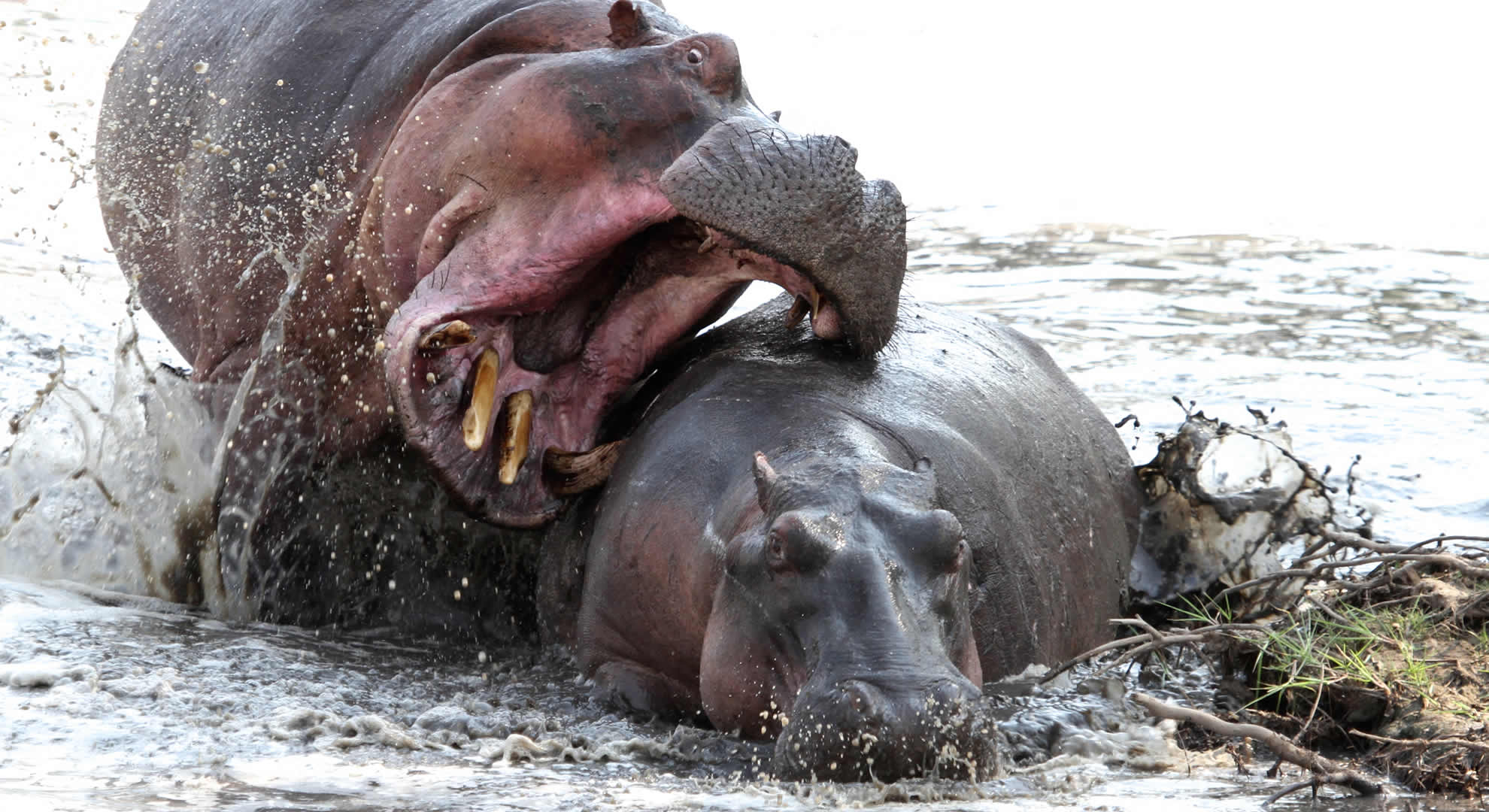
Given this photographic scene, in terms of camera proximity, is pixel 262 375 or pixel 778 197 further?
pixel 262 375

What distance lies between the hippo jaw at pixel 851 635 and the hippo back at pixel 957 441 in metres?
0.33

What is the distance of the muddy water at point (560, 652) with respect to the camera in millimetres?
3809

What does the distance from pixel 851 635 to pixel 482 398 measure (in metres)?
1.52

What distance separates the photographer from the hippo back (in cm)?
466

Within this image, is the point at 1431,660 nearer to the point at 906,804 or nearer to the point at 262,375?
the point at 906,804

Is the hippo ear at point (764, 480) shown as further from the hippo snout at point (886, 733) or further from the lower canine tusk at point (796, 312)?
the lower canine tusk at point (796, 312)

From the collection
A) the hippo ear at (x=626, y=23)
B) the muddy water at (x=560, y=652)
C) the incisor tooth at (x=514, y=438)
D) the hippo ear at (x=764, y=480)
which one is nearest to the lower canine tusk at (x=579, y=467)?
the incisor tooth at (x=514, y=438)

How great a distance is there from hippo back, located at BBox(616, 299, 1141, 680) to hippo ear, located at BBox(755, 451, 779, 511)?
0.18 meters

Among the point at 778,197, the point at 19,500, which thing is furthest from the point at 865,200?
the point at 19,500

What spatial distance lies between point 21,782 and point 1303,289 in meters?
8.95

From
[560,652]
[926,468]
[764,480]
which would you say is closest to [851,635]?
[764,480]

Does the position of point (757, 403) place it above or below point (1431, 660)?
above

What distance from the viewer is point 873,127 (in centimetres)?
1673

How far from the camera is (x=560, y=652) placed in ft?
17.1
